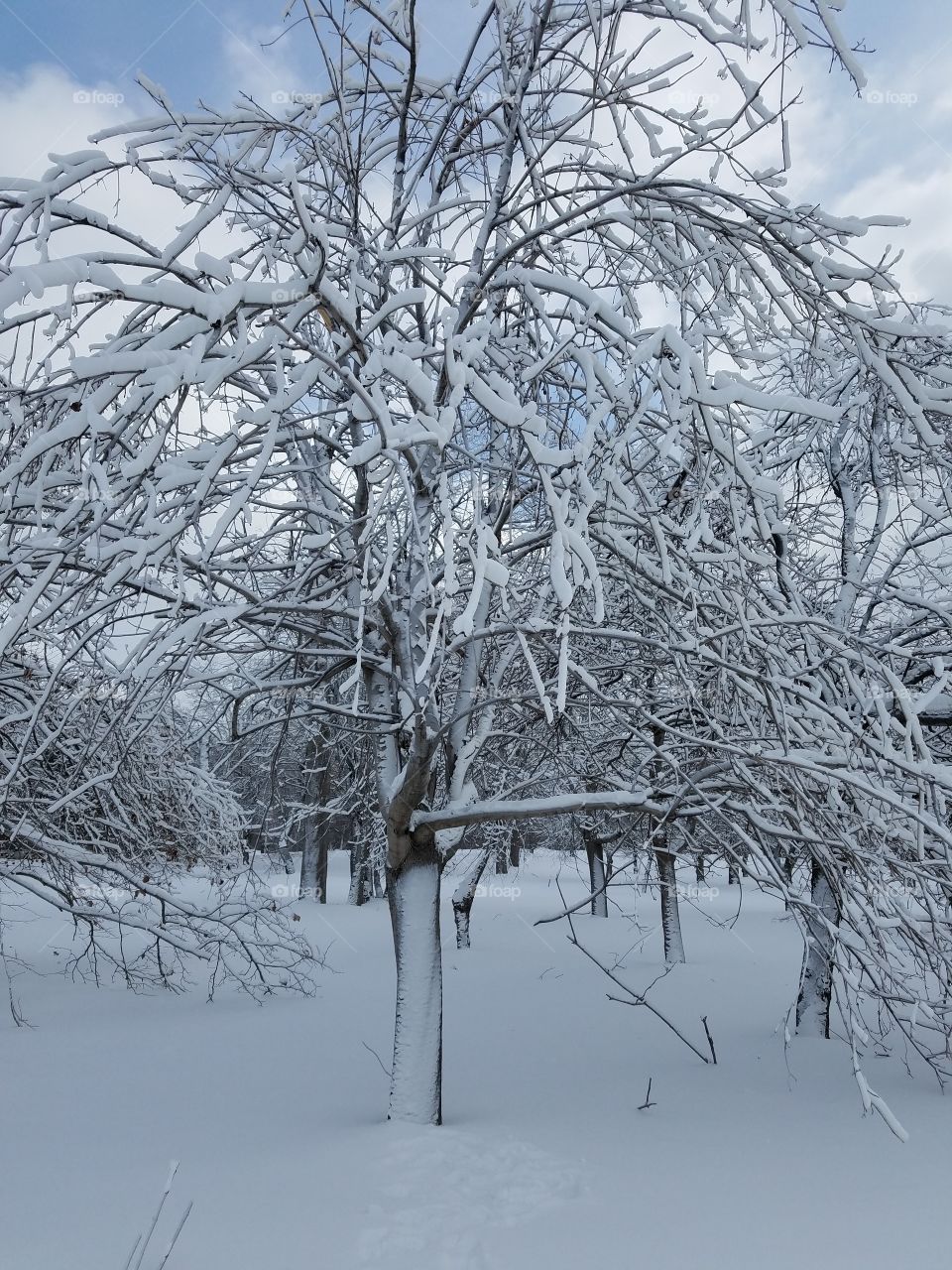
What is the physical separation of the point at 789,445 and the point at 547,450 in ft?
23.5

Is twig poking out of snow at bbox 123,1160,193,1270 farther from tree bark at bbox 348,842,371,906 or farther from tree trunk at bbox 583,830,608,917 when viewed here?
tree bark at bbox 348,842,371,906

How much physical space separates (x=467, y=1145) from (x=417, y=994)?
2.79 ft

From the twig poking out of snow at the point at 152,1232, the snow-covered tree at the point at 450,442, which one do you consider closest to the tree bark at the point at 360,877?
the snow-covered tree at the point at 450,442

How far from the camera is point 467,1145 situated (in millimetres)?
5090

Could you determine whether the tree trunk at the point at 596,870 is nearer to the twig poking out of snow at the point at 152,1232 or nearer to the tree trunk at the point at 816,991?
the tree trunk at the point at 816,991

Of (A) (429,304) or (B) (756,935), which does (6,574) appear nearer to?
(A) (429,304)

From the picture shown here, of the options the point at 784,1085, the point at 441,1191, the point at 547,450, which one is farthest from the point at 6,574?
the point at 784,1085

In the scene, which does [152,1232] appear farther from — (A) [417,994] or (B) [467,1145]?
(A) [417,994]

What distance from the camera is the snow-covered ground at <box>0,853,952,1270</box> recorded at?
412 cm

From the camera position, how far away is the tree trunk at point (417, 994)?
18.0 feet

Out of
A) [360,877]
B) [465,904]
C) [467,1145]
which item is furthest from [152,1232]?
[360,877]

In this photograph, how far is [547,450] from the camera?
10.4 feet

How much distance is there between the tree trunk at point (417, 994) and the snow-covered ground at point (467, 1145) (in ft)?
0.68

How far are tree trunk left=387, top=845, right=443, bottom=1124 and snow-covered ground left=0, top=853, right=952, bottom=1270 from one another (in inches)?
8.1
